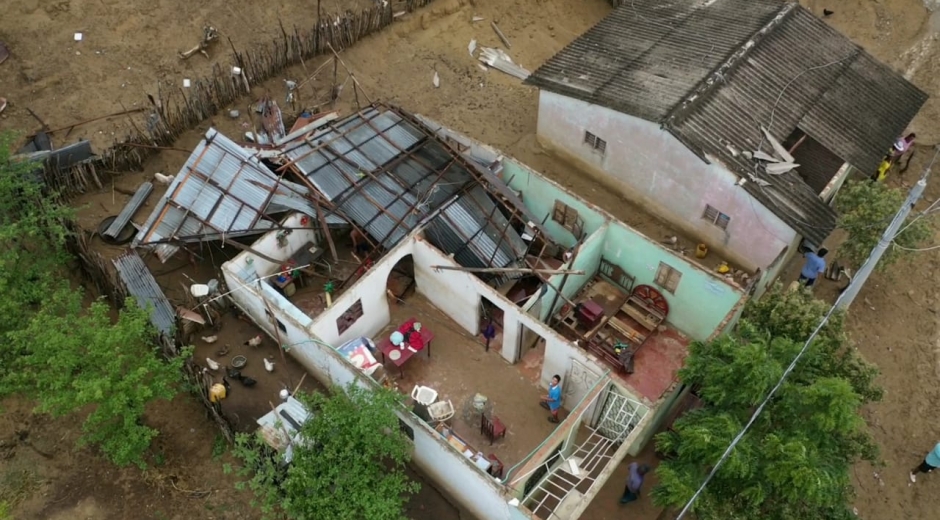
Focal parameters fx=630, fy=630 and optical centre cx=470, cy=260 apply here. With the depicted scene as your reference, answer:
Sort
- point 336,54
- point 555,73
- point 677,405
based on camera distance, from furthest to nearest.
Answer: point 336,54 → point 555,73 → point 677,405

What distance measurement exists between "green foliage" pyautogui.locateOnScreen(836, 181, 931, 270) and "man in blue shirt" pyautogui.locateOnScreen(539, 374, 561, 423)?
27.6ft

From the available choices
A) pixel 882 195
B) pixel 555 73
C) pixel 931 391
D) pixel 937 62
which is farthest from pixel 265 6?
pixel 937 62

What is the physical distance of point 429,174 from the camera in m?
17.2

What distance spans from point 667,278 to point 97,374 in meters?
12.8

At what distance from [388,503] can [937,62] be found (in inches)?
1055

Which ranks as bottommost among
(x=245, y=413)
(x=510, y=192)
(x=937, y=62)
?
(x=245, y=413)

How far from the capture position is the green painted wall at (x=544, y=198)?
16297 mm

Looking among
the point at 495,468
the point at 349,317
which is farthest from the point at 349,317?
the point at 495,468

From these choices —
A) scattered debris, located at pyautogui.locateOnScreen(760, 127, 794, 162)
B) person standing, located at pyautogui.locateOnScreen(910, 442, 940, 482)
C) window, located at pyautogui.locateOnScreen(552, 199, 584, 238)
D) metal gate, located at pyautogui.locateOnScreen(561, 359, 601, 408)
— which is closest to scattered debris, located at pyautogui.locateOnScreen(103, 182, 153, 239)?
window, located at pyautogui.locateOnScreen(552, 199, 584, 238)

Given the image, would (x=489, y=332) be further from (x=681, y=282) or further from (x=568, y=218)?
(x=681, y=282)

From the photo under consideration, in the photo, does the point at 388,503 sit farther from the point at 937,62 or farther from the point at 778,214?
the point at 937,62

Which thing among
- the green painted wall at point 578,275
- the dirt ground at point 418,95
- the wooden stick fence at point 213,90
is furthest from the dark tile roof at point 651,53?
the wooden stick fence at point 213,90

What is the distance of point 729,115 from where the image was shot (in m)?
17.2

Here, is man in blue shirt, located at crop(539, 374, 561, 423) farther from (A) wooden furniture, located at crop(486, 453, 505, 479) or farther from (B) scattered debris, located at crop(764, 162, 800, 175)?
(B) scattered debris, located at crop(764, 162, 800, 175)
